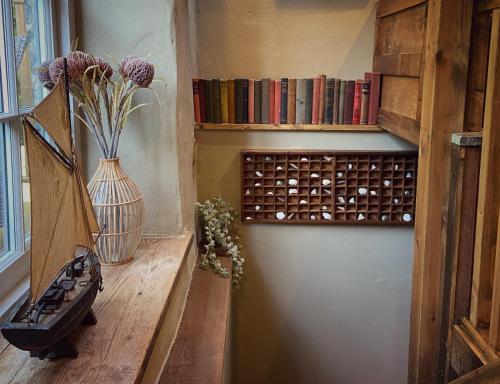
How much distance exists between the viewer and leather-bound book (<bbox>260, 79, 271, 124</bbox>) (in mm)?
2531

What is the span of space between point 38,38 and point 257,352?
6.24 feet

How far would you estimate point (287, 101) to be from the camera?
254 centimetres

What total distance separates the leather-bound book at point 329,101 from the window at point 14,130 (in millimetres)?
1364

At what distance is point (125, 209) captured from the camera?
5.26ft

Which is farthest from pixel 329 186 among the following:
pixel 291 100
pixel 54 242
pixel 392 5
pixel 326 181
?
pixel 54 242

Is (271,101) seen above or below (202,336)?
above

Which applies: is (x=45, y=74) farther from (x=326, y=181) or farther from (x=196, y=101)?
(x=326, y=181)

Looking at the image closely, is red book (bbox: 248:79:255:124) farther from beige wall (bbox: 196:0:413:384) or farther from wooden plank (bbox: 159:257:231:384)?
wooden plank (bbox: 159:257:231:384)

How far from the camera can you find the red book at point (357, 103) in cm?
250

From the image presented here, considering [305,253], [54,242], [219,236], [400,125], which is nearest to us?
[54,242]

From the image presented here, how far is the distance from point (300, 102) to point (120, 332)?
157 cm

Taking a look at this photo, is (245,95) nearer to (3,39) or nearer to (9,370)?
(3,39)

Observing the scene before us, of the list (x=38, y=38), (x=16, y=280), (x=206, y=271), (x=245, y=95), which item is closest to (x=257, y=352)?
(x=206, y=271)

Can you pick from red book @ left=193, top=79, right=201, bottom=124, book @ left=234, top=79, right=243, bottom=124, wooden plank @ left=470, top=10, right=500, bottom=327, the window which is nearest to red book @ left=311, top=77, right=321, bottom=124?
book @ left=234, top=79, right=243, bottom=124
